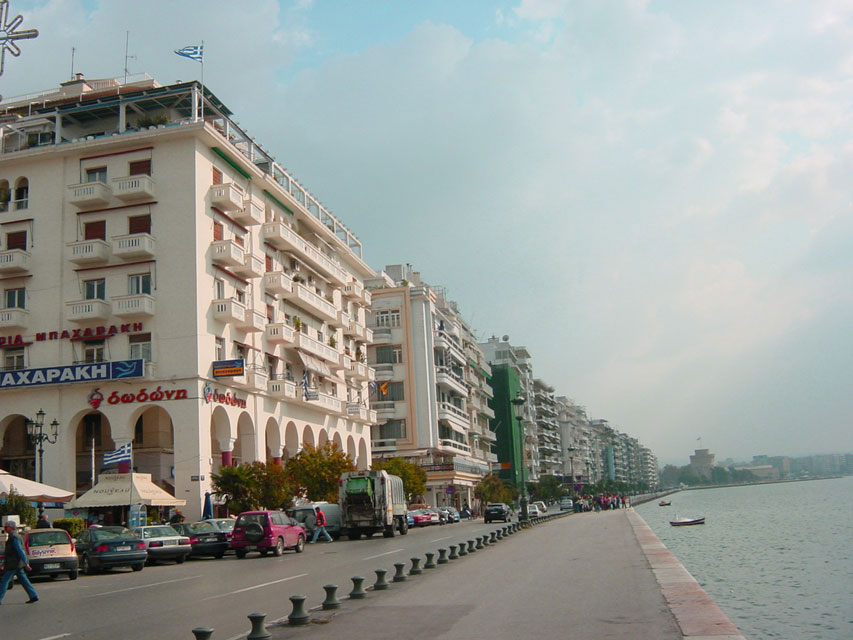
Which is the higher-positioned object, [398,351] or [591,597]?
[398,351]

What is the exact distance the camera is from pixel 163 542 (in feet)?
89.0

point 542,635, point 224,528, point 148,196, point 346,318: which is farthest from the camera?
point 346,318

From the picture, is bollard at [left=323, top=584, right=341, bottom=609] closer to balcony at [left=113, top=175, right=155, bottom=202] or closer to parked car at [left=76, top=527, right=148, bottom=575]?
parked car at [left=76, top=527, right=148, bottom=575]

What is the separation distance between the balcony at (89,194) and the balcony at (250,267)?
7449 millimetres

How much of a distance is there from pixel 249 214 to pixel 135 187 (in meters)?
6.23

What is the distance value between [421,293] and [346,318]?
17.2 meters

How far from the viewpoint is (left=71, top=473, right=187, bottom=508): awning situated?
32.8 meters


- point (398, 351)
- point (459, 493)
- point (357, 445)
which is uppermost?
point (398, 351)

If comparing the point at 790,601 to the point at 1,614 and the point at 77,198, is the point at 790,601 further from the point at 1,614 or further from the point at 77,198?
the point at 77,198

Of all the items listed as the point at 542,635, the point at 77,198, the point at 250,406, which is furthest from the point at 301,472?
the point at 542,635

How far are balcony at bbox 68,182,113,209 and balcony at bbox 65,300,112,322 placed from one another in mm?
5409

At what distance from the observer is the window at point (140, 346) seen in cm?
4119

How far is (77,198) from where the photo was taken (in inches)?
1676

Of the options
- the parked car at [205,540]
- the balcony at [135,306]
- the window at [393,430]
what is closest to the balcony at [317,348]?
the balcony at [135,306]
